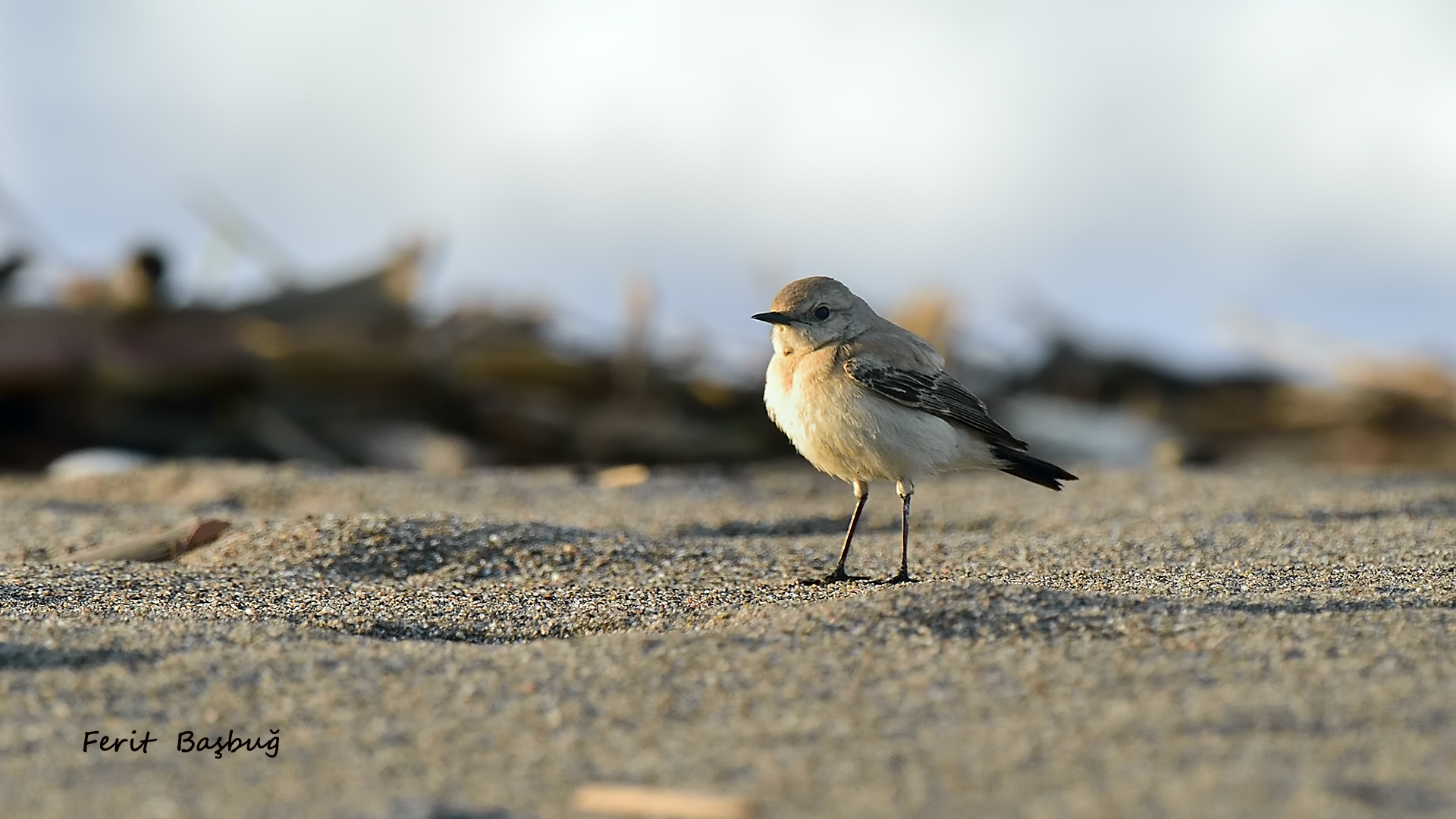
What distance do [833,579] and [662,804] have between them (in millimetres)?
2262

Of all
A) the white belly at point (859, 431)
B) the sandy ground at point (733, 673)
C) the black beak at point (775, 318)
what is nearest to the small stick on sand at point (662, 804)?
the sandy ground at point (733, 673)

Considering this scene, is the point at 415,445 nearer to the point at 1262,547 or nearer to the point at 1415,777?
the point at 1262,547

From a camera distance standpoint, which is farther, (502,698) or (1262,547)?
(1262,547)

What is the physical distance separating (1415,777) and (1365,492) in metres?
4.59

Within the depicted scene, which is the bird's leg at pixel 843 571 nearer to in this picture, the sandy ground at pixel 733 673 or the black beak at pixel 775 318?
the sandy ground at pixel 733 673

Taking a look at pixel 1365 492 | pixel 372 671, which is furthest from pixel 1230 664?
pixel 1365 492

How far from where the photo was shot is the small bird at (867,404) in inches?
179

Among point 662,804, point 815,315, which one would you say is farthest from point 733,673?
point 815,315

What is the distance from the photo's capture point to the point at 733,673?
2828mm

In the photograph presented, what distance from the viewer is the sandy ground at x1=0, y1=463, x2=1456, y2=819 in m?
2.22

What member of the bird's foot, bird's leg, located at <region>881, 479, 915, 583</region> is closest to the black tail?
bird's leg, located at <region>881, 479, 915, 583</region>

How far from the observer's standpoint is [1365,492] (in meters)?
6.36

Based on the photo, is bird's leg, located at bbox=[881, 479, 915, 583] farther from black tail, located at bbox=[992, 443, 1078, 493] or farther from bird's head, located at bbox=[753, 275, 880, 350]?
bird's head, located at bbox=[753, 275, 880, 350]

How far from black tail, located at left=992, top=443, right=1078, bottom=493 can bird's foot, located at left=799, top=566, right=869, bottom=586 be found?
75 cm
